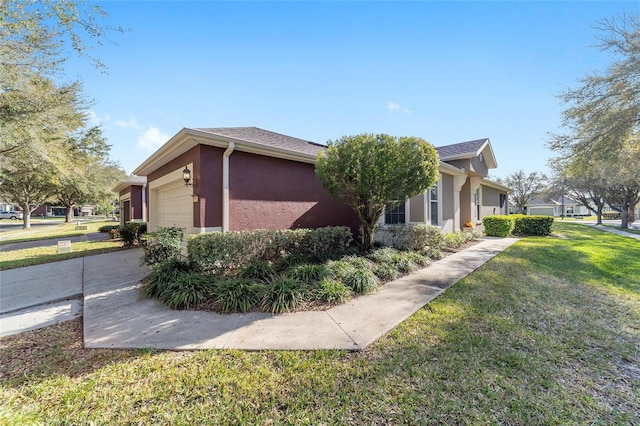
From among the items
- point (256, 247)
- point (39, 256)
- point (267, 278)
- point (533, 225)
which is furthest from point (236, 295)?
point (533, 225)

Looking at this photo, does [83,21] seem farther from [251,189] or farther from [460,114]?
[460,114]

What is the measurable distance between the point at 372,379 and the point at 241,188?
5469 millimetres

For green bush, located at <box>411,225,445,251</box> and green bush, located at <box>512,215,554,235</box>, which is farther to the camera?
green bush, located at <box>512,215,554,235</box>

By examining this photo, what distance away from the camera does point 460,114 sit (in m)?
11.5

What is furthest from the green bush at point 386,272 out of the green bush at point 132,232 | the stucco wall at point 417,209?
the green bush at point 132,232

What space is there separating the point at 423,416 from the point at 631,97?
1400cm

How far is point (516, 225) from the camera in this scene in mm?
15109

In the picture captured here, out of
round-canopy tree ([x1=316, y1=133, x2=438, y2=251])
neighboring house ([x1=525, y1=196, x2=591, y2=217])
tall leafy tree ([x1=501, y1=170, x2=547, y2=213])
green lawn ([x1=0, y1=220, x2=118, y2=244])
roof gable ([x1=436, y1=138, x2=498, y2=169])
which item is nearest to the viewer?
round-canopy tree ([x1=316, y1=133, x2=438, y2=251])

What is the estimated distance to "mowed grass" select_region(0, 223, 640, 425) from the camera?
2.22 meters

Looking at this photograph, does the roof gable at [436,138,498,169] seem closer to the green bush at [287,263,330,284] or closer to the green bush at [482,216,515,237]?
the green bush at [482,216,515,237]

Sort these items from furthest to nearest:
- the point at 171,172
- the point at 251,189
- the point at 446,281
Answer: the point at 171,172 → the point at 251,189 → the point at 446,281

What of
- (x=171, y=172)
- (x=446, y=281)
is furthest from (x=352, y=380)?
(x=171, y=172)

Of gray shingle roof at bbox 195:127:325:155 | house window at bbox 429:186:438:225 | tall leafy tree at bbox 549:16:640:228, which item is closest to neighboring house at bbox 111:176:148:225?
gray shingle roof at bbox 195:127:325:155

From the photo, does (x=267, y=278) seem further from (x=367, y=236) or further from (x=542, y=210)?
(x=542, y=210)
